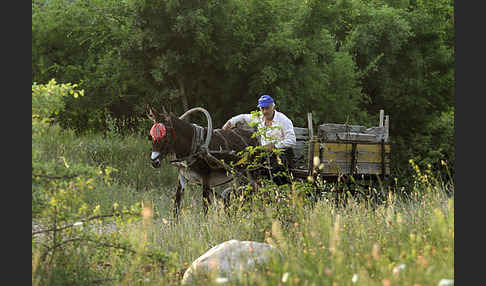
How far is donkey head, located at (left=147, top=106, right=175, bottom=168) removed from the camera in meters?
7.11

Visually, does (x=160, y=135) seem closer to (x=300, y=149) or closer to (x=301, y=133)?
(x=300, y=149)

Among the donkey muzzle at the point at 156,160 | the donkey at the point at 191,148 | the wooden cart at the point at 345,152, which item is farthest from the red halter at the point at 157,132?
the wooden cart at the point at 345,152

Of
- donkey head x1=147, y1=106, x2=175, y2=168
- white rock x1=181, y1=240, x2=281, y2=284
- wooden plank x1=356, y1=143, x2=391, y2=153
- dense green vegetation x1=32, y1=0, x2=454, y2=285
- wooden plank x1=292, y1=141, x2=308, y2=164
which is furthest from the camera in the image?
wooden plank x1=292, y1=141, x2=308, y2=164

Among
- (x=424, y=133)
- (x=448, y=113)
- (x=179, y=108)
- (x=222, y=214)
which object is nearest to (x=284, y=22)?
(x=179, y=108)

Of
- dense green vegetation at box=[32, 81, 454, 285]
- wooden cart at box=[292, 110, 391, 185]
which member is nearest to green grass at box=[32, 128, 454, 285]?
dense green vegetation at box=[32, 81, 454, 285]

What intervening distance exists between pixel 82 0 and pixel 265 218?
7.26 meters

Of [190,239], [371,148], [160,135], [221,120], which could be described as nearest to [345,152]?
[371,148]

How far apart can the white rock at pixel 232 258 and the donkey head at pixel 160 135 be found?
2.50 meters

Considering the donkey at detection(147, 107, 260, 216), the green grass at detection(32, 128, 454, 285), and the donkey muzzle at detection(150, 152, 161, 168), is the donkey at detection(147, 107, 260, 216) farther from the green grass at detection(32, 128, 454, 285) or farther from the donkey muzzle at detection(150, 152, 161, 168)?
the green grass at detection(32, 128, 454, 285)

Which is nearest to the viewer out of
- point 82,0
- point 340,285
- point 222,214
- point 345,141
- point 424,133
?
point 340,285

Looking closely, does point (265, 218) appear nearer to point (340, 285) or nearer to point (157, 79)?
point (340, 285)

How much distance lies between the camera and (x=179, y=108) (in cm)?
1278

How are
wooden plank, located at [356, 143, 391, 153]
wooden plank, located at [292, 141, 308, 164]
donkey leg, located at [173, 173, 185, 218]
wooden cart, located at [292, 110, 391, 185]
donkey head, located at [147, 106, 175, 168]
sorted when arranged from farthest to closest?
wooden plank, located at [292, 141, 308, 164], wooden plank, located at [356, 143, 391, 153], wooden cart, located at [292, 110, 391, 185], donkey leg, located at [173, 173, 185, 218], donkey head, located at [147, 106, 175, 168]

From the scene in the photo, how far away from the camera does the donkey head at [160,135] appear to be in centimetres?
711
